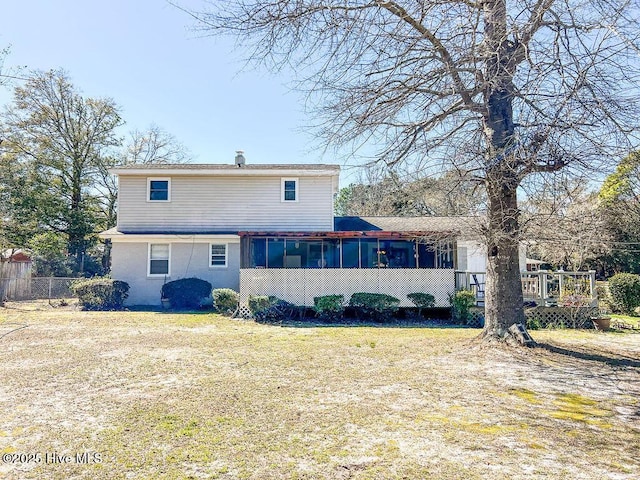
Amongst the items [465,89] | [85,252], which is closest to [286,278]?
[465,89]

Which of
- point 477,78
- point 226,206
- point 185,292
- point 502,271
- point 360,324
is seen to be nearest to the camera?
point 477,78

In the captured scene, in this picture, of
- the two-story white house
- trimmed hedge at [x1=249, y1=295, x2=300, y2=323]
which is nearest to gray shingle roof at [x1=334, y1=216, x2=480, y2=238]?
the two-story white house

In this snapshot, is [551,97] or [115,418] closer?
[115,418]

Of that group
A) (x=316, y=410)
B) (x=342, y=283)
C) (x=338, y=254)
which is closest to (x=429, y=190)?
(x=316, y=410)

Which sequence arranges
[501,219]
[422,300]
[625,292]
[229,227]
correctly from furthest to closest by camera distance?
1. [229,227]
2. [625,292]
3. [422,300]
4. [501,219]

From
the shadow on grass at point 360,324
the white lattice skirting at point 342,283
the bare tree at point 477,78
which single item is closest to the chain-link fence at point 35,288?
the white lattice skirting at point 342,283

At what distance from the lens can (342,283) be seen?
13.1 metres

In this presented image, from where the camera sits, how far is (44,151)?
23.9 metres

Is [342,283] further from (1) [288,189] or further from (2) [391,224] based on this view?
(1) [288,189]

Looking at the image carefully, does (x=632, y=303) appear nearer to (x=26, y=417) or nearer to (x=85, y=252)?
(x=26, y=417)

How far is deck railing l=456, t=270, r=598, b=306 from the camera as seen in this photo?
11.8 meters

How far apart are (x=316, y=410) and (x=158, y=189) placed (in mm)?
14828

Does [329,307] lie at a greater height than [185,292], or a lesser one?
lesser

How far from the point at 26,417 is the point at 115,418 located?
0.94 m
